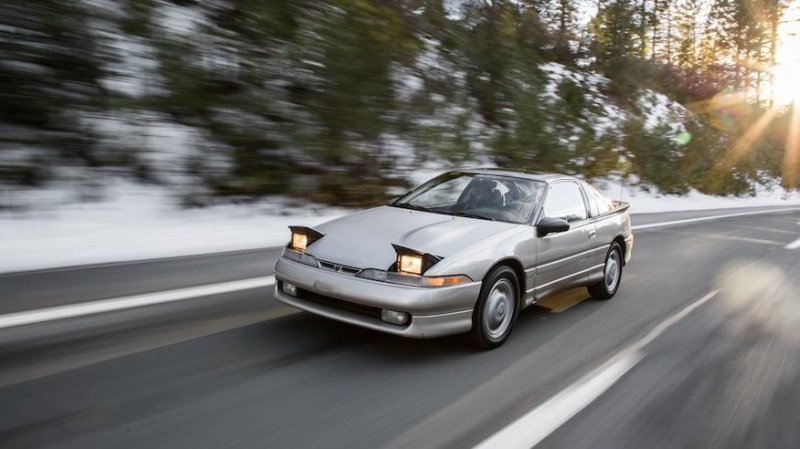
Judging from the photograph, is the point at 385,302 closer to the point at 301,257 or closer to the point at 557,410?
the point at 301,257

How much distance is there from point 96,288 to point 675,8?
50.8 m

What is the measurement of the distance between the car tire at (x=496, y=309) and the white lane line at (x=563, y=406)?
2.34 ft

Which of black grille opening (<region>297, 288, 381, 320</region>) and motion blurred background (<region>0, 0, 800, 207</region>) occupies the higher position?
motion blurred background (<region>0, 0, 800, 207</region>)

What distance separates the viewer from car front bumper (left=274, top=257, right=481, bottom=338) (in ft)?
12.9

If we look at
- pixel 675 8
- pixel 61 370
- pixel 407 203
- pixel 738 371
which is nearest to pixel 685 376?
pixel 738 371

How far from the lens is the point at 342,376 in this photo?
3787 mm

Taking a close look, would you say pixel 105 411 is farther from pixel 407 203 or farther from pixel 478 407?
pixel 407 203

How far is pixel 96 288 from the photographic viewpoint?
207 inches

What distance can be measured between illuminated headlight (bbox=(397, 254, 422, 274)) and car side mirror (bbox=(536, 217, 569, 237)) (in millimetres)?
1303

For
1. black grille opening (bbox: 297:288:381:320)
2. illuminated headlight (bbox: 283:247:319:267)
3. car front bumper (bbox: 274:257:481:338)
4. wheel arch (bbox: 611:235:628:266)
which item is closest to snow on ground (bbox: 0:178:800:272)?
illuminated headlight (bbox: 283:247:319:267)

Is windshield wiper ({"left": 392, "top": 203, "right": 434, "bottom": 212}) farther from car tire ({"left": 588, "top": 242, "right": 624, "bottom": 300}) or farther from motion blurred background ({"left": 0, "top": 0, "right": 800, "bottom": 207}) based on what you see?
motion blurred background ({"left": 0, "top": 0, "right": 800, "bottom": 207})

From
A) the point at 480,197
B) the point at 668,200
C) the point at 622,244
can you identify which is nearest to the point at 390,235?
the point at 480,197

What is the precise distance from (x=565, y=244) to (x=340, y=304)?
221 centimetres

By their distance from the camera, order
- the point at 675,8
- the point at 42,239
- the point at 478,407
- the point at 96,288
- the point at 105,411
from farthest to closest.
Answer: the point at 675,8 → the point at 42,239 → the point at 96,288 → the point at 478,407 → the point at 105,411
